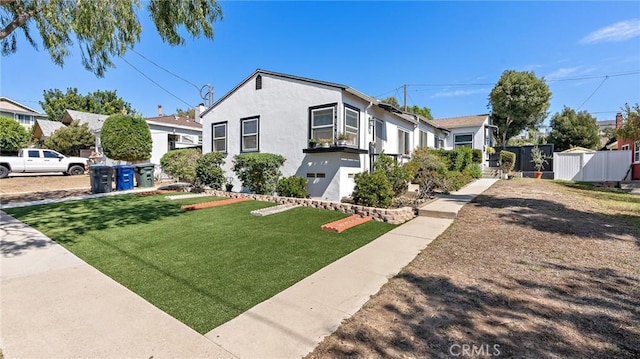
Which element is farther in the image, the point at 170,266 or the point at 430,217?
the point at 430,217

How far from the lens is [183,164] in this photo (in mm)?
13047

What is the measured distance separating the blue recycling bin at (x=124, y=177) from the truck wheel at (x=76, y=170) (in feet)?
25.4

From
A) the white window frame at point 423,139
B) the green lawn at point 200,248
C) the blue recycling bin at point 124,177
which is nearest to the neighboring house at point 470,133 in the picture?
the white window frame at point 423,139

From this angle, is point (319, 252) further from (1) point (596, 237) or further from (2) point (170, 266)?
(1) point (596, 237)

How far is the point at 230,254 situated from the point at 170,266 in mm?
914

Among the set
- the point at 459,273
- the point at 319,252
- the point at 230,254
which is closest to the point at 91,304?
the point at 230,254

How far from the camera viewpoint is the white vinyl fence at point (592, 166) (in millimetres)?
17172

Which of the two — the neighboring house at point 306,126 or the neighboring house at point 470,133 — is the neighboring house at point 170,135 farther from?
the neighboring house at point 470,133

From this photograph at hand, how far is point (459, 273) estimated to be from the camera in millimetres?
4016

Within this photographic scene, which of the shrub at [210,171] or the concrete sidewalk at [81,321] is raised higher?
the shrub at [210,171]

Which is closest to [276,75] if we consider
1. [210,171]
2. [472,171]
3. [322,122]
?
[322,122]

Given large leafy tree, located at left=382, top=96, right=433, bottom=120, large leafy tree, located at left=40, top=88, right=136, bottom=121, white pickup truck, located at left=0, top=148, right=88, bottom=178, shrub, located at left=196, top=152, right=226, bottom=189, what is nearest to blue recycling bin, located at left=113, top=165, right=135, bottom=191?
shrub, located at left=196, top=152, right=226, bottom=189

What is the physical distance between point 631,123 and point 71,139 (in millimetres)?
36268

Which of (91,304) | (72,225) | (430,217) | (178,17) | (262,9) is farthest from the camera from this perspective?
(262,9)
